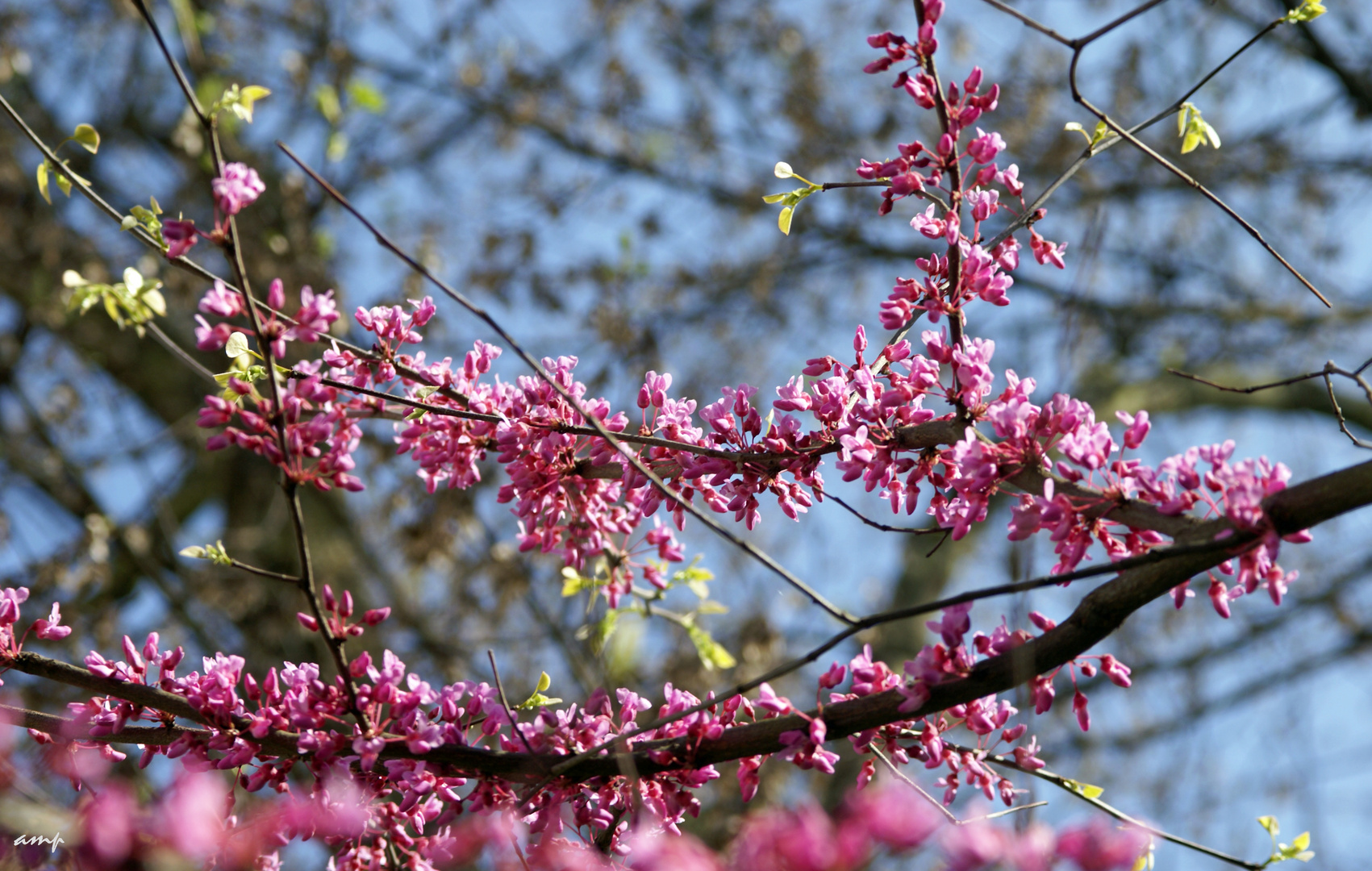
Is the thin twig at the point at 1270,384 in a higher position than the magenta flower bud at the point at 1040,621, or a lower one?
higher

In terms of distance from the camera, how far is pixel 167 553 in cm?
628

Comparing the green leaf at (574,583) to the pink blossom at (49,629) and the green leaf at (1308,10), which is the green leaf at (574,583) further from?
the green leaf at (1308,10)

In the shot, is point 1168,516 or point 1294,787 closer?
point 1168,516

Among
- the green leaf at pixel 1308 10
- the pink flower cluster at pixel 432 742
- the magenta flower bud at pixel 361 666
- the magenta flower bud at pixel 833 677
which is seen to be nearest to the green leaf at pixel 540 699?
the pink flower cluster at pixel 432 742

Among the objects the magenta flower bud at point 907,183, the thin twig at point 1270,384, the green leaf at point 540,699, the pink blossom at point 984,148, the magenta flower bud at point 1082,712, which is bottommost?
the magenta flower bud at point 1082,712

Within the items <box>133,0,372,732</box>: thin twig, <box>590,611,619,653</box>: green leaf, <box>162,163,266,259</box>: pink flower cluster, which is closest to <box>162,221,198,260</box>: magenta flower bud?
<box>162,163,266,259</box>: pink flower cluster

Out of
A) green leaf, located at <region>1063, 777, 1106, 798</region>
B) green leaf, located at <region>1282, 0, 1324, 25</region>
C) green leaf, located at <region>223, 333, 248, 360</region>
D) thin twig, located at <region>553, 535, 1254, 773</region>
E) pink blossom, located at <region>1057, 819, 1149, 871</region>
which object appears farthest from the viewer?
green leaf, located at <region>1282, 0, 1324, 25</region>

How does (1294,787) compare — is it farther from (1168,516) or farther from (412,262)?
(412,262)

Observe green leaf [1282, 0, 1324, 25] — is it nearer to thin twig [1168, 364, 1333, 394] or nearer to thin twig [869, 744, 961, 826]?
thin twig [1168, 364, 1333, 394]

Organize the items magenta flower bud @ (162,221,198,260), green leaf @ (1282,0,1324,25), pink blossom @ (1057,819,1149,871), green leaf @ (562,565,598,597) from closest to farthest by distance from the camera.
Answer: pink blossom @ (1057,819,1149,871) → magenta flower bud @ (162,221,198,260) → green leaf @ (1282,0,1324,25) → green leaf @ (562,565,598,597)

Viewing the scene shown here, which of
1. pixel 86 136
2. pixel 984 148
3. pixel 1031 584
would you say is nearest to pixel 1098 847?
pixel 1031 584

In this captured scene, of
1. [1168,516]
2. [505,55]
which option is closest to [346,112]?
[505,55]

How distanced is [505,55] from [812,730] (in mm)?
6432

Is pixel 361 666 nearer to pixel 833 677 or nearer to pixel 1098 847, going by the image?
pixel 833 677
